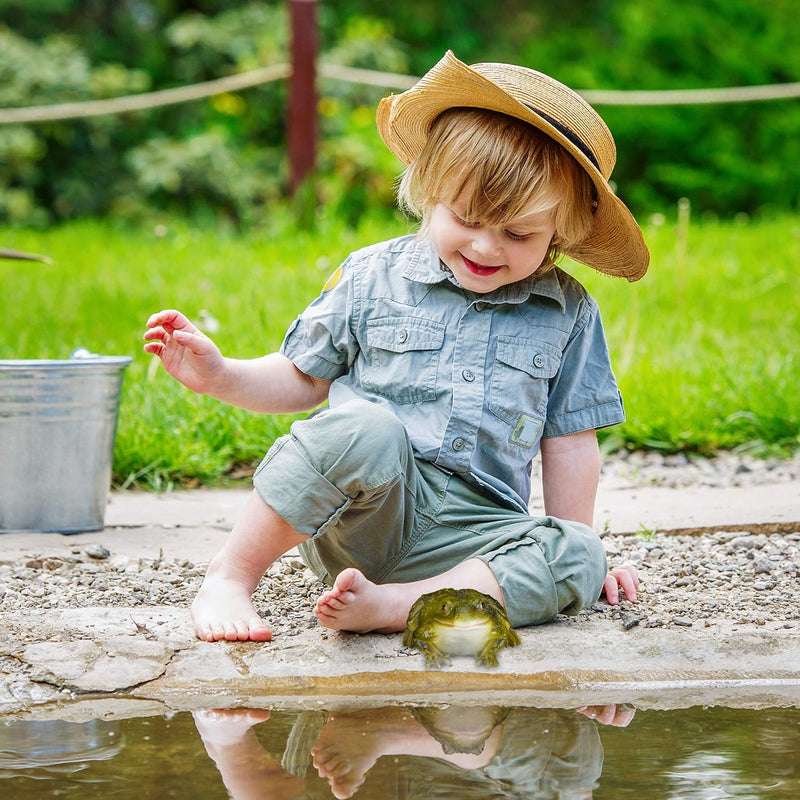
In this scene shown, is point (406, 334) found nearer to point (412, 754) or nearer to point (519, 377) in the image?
point (519, 377)

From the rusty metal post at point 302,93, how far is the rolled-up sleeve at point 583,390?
3898 millimetres

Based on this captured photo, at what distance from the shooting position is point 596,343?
210cm

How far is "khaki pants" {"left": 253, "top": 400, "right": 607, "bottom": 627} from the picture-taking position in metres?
1.76

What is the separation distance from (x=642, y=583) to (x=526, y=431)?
39 centimetres

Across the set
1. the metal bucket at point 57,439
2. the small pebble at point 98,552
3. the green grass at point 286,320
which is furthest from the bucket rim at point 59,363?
the green grass at point 286,320

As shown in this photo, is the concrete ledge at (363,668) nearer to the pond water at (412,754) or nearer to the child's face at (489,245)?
the pond water at (412,754)


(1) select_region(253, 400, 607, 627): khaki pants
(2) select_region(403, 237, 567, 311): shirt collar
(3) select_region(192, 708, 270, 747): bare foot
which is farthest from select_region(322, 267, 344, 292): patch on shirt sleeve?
(3) select_region(192, 708, 270, 747): bare foot

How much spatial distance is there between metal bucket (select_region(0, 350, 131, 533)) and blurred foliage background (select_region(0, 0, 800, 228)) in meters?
4.98

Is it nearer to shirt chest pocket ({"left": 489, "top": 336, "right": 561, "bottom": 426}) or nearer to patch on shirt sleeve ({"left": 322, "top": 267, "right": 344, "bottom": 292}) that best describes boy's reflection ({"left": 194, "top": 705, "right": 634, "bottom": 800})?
shirt chest pocket ({"left": 489, "top": 336, "right": 561, "bottom": 426})

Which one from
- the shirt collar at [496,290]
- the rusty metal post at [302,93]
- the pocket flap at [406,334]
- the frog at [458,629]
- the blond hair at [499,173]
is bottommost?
the frog at [458,629]

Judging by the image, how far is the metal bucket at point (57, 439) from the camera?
7.65 ft

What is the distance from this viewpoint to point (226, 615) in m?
1.80

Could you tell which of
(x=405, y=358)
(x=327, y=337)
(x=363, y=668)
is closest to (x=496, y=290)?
(x=405, y=358)

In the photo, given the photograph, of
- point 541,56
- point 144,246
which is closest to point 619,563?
point 144,246
